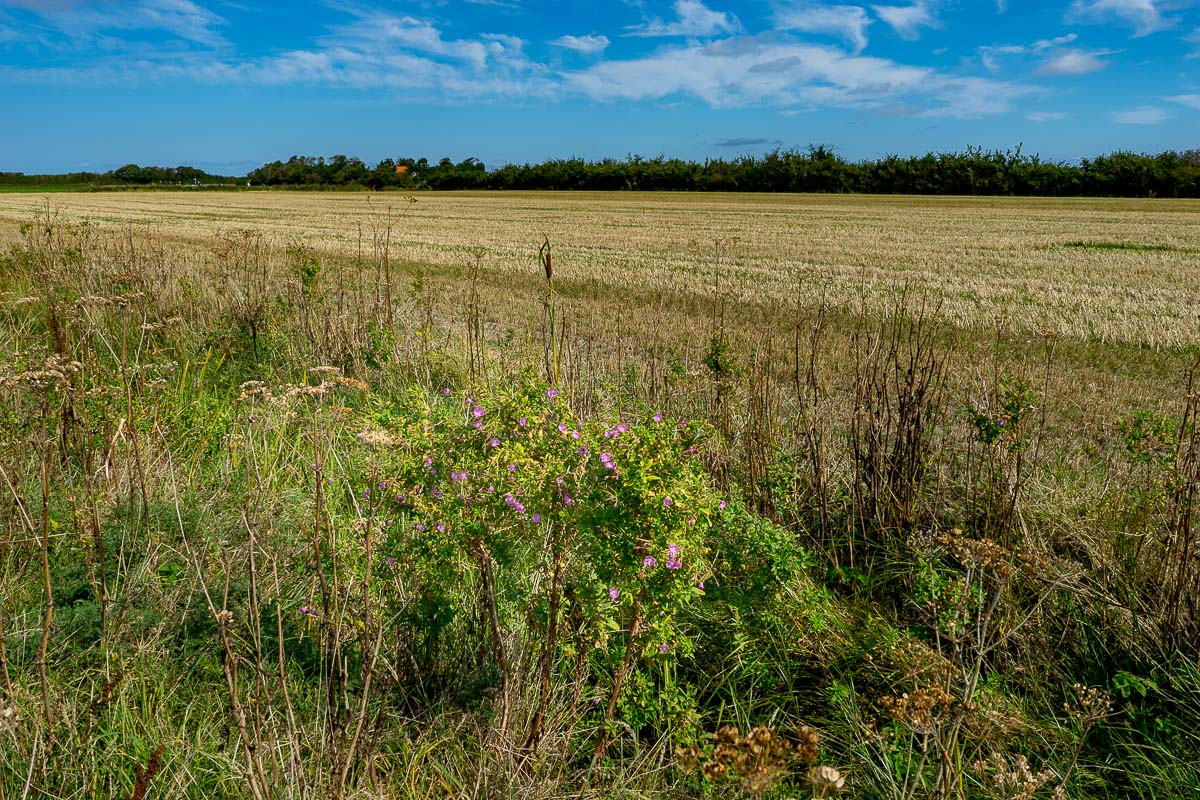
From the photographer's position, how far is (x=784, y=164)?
7094cm

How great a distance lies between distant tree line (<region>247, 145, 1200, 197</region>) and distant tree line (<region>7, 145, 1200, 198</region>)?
78 millimetres

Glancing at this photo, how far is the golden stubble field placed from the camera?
36.9 ft

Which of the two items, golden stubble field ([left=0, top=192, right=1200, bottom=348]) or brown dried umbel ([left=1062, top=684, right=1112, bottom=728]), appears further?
golden stubble field ([left=0, top=192, right=1200, bottom=348])

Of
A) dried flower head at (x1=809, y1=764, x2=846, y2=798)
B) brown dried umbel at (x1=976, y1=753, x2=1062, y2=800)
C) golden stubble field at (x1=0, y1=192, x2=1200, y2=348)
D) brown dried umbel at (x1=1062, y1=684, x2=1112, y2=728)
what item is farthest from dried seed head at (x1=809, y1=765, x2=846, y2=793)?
golden stubble field at (x1=0, y1=192, x2=1200, y2=348)

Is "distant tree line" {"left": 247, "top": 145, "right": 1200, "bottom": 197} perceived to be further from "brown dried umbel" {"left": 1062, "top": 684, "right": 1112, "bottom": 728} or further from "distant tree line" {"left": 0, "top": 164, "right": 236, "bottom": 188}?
"brown dried umbel" {"left": 1062, "top": 684, "right": 1112, "bottom": 728}

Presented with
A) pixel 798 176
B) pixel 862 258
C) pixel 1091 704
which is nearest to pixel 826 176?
pixel 798 176

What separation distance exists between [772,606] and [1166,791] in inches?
51.2

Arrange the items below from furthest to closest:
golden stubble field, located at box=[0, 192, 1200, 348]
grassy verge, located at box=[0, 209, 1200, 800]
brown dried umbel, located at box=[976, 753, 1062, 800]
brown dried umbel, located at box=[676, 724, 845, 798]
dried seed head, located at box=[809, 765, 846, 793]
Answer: golden stubble field, located at box=[0, 192, 1200, 348], grassy verge, located at box=[0, 209, 1200, 800], brown dried umbel, located at box=[976, 753, 1062, 800], brown dried umbel, located at box=[676, 724, 845, 798], dried seed head, located at box=[809, 765, 846, 793]

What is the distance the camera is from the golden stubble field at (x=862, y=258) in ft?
36.9

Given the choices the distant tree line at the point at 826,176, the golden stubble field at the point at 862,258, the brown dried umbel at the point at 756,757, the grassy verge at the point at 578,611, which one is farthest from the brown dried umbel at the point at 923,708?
the distant tree line at the point at 826,176

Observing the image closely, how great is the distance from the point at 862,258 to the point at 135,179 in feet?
338

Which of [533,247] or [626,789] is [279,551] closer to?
[626,789]

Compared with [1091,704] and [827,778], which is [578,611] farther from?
[827,778]

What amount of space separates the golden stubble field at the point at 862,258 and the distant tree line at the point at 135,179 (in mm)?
67460
